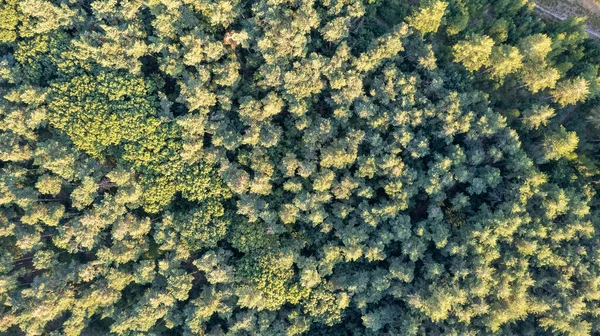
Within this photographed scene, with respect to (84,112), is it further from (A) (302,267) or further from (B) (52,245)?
(A) (302,267)

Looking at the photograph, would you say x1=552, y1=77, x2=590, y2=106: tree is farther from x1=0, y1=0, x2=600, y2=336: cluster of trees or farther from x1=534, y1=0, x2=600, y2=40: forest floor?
x1=534, y1=0, x2=600, y2=40: forest floor

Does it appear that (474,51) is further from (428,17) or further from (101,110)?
(101,110)

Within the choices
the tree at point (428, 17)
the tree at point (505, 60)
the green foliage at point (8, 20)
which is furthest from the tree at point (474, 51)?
the green foliage at point (8, 20)

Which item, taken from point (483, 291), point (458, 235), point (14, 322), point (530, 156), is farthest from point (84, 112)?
point (530, 156)

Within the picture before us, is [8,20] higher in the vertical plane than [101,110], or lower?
higher

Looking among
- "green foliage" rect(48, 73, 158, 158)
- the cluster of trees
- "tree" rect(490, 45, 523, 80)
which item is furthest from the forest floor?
"green foliage" rect(48, 73, 158, 158)

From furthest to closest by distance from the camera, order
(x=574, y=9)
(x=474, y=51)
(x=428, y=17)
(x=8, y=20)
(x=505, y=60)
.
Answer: (x=574, y=9) < (x=474, y=51) < (x=428, y=17) < (x=505, y=60) < (x=8, y=20)

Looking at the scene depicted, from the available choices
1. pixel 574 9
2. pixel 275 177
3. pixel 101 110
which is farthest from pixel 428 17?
pixel 101 110
